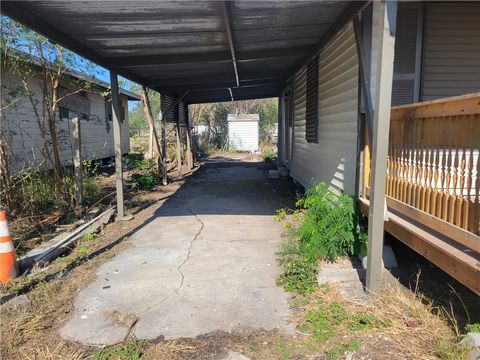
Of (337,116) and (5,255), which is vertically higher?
(337,116)

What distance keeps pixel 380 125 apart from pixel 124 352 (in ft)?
8.79

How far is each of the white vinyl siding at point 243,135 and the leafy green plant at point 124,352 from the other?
75.3 feet

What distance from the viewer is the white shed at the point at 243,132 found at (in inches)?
993

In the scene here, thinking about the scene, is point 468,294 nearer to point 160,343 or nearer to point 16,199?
point 160,343

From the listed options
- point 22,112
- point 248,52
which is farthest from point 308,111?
point 22,112

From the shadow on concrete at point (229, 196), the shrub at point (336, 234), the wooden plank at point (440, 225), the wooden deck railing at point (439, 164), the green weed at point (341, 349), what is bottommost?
the shadow on concrete at point (229, 196)

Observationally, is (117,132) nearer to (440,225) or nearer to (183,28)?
(183,28)

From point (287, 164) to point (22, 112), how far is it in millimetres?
7515

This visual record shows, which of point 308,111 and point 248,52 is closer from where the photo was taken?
point 248,52

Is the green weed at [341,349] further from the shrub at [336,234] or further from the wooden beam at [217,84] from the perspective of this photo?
the wooden beam at [217,84]

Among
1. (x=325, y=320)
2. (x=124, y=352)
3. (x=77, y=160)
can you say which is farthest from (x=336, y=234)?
(x=77, y=160)

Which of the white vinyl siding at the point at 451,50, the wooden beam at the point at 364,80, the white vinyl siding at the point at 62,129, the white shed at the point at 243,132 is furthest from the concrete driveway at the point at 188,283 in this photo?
the white shed at the point at 243,132

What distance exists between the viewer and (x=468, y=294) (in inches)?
131

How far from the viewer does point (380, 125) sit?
124 inches
